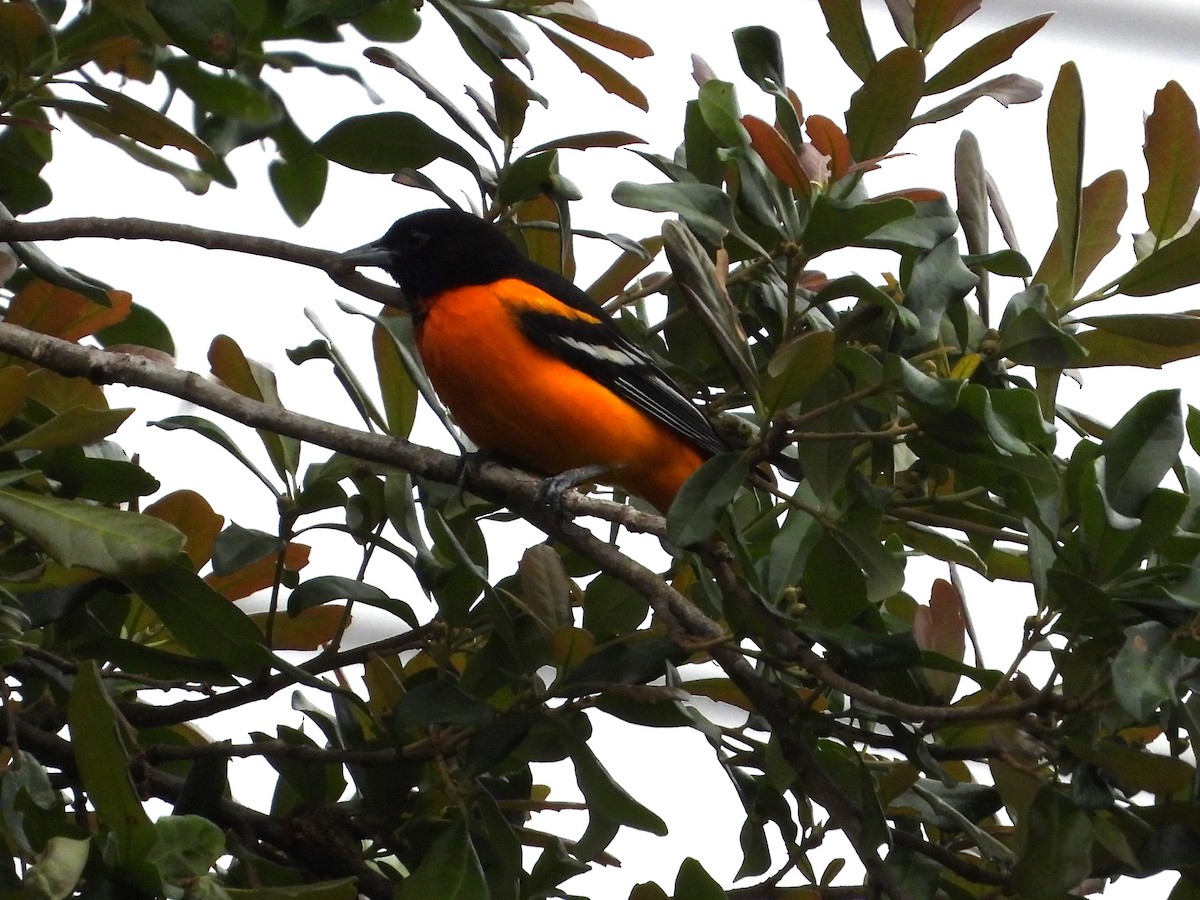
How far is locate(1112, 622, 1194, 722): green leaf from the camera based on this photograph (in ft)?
4.50

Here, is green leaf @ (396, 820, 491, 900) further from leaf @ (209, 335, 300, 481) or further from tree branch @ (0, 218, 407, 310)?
tree branch @ (0, 218, 407, 310)

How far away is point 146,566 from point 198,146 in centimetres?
84

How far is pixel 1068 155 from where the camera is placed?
5.94 ft

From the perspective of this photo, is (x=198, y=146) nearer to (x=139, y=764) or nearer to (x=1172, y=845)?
(x=139, y=764)

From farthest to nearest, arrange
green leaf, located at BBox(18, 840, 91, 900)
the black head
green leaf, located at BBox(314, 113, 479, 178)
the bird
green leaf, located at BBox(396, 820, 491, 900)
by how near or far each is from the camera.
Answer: the black head
the bird
green leaf, located at BBox(314, 113, 479, 178)
green leaf, located at BBox(396, 820, 491, 900)
green leaf, located at BBox(18, 840, 91, 900)

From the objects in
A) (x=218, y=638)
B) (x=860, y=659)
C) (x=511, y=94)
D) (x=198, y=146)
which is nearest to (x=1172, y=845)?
(x=860, y=659)

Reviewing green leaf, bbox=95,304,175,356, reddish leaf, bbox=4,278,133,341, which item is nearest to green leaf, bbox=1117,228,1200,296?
reddish leaf, bbox=4,278,133,341

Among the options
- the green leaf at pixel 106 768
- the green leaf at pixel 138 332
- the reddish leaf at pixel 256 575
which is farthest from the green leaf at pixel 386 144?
the green leaf at pixel 106 768

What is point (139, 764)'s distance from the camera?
1835 mm

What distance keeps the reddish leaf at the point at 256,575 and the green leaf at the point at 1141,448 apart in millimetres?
1174

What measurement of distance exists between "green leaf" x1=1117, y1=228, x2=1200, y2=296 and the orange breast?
1.17 metres

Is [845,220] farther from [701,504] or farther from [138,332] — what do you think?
[138,332]

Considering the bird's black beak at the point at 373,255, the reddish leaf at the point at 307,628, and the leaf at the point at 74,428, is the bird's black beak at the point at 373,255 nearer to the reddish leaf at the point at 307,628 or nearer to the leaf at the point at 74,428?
the reddish leaf at the point at 307,628

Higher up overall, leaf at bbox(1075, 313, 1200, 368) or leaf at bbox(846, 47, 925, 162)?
leaf at bbox(846, 47, 925, 162)
